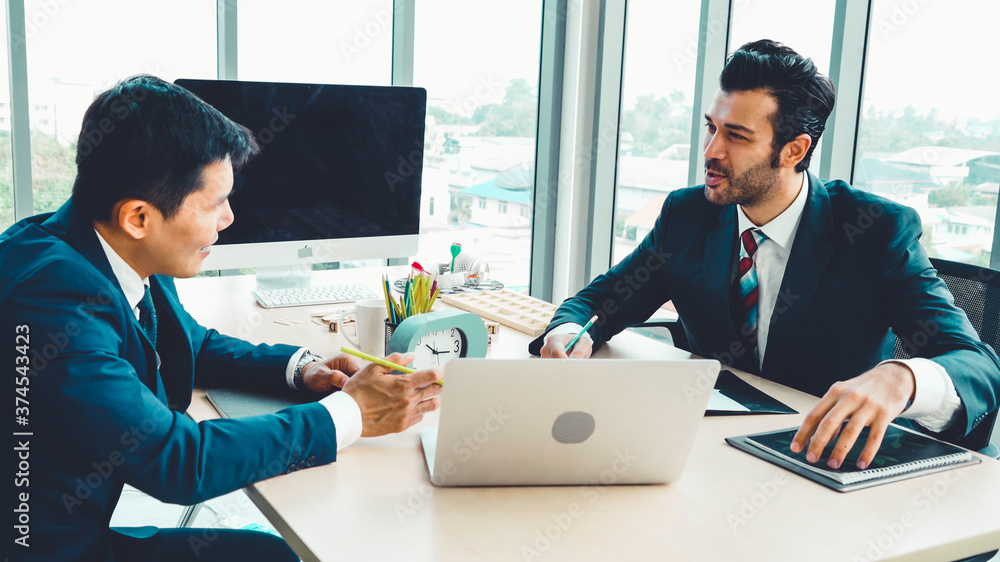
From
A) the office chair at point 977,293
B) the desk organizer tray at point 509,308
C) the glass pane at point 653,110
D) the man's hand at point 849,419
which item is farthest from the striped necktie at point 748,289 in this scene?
the glass pane at point 653,110

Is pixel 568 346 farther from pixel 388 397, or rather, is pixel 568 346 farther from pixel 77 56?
pixel 77 56

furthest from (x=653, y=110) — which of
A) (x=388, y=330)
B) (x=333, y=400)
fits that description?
(x=333, y=400)

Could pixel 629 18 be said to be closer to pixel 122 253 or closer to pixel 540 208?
pixel 540 208

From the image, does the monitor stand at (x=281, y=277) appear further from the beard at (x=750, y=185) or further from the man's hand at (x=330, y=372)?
the beard at (x=750, y=185)

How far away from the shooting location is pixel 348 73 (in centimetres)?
333

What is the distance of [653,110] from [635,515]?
2828 millimetres

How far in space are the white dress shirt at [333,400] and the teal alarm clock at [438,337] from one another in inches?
8.4

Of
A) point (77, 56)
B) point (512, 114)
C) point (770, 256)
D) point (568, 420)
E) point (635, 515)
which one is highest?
point (77, 56)

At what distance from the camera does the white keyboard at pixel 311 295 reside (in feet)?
6.84

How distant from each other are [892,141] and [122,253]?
89.7 inches

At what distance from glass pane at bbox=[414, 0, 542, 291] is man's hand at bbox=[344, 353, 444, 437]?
2264 millimetres

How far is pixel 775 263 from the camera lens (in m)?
1.78

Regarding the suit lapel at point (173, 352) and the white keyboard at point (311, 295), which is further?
the white keyboard at point (311, 295)

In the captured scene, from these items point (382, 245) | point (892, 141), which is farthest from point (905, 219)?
point (382, 245)
